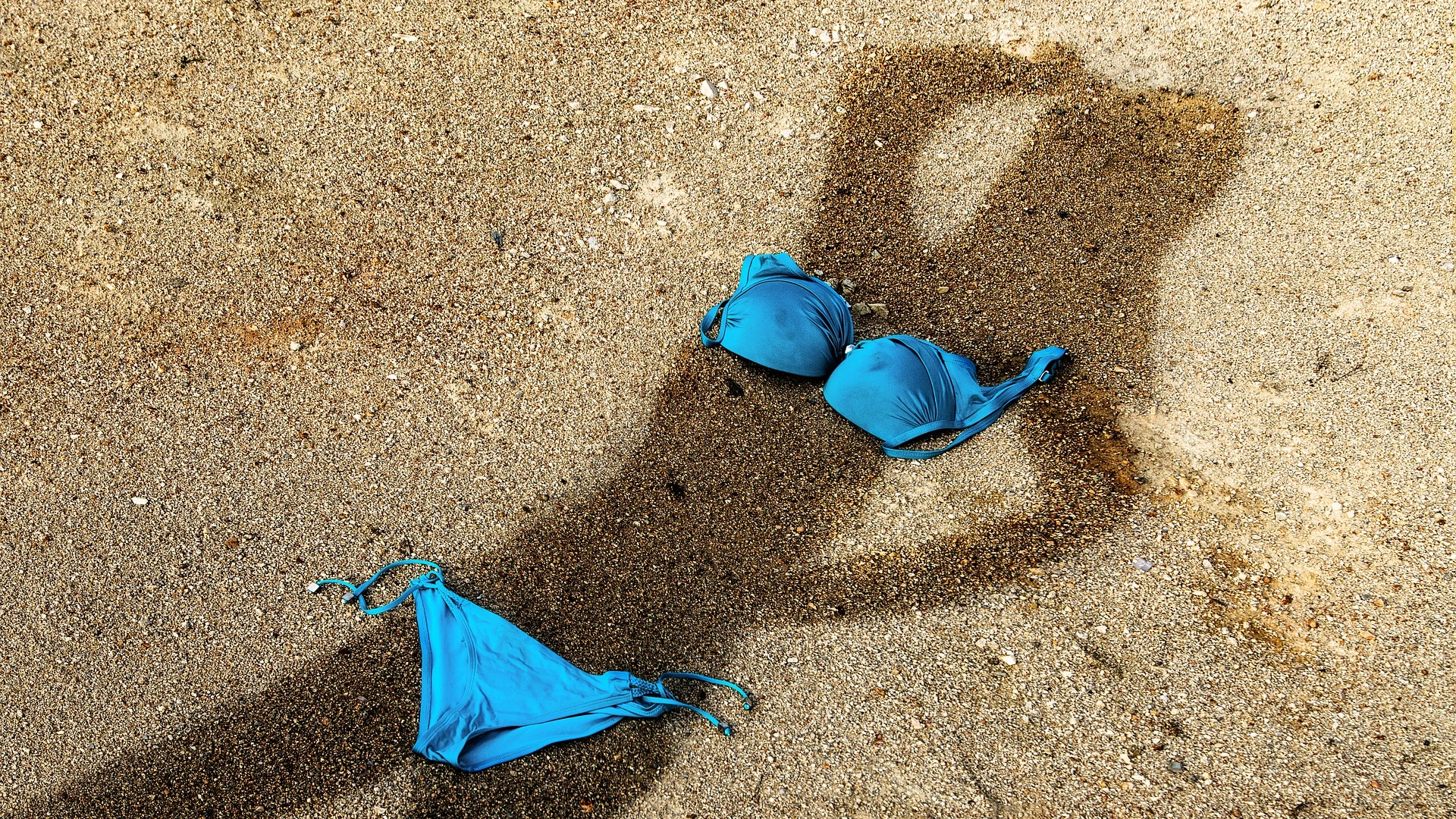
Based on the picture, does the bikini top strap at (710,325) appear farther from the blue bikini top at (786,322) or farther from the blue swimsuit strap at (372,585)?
the blue swimsuit strap at (372,585)

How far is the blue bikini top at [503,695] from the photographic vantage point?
13.0 feet

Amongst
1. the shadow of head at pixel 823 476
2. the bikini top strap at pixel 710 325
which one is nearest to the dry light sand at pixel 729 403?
the shadow of head at pixel 823 476

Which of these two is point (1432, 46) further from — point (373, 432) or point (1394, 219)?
point (373, 432)

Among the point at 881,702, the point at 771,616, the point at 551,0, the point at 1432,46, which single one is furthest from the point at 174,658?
the point at 1432,46

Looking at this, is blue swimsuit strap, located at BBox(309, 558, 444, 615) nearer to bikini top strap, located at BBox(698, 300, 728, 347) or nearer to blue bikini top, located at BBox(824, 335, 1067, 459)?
bikini top strap, located at BBox(698, 300, 728, 347)

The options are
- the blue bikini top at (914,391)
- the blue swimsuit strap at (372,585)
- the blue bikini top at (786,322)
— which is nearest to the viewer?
the blue swimsuit strap at (372,585)

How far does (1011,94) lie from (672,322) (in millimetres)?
3012

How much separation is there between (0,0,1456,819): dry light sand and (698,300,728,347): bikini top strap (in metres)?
0.15

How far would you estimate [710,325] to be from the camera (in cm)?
511

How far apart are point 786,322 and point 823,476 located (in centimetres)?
92

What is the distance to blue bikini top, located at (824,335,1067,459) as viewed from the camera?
14.9 feet

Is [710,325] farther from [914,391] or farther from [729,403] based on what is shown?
[914,391]

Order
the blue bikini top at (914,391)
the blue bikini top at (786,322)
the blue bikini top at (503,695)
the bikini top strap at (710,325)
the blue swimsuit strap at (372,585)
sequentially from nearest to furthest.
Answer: the blue bikini top at (503,695) < the blue swimsuit strap at (372,585) < the blue bikini top at (914,391) < the blue bikini top at (786,322) < the bikini top strap at (710,325)

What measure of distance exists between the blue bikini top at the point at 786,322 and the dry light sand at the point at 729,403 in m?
0.27
